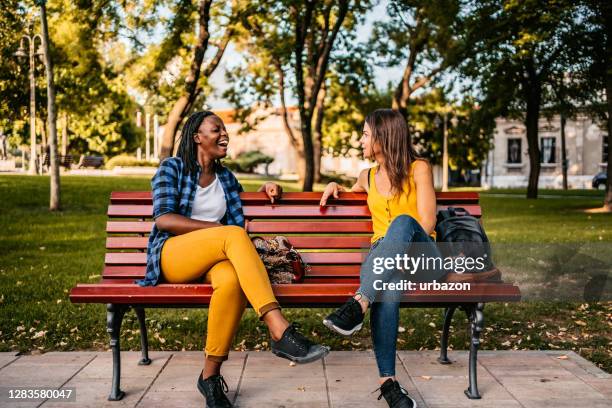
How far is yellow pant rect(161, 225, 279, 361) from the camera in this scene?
12.2 feet

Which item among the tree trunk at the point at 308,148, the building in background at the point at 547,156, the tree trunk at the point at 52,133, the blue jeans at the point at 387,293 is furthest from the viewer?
the building in background at the point at 547,156

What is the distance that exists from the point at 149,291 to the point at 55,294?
136 inches

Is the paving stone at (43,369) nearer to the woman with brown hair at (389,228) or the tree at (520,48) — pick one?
the woman with brown hair at (389,228)

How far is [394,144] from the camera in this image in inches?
168

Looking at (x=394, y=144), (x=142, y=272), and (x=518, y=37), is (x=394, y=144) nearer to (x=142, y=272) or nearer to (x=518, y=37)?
(x=142, y=272)

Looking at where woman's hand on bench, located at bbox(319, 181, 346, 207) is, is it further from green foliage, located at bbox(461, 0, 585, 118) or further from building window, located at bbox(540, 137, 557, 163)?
building window, located at bbox(540, 137, 557, 163)

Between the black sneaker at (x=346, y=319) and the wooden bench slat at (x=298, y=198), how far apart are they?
125 centimetres

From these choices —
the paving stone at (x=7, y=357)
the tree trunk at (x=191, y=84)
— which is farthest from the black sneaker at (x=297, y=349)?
the tree trunk at (x=191, y=84)

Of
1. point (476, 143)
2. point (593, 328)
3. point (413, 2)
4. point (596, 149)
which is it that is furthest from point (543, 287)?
point (596, 149)

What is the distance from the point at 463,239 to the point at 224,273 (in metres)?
1.41

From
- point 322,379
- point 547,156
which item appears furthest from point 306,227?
point 547,156

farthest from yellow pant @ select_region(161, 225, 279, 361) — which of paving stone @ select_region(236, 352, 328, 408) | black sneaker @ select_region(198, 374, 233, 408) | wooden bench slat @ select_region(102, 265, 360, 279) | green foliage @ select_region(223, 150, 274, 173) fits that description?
green foliage @ select_region(223, 150, 274, 173)

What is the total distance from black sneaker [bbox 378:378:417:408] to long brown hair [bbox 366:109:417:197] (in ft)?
3.84

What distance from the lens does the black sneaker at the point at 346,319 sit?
365 centimetres
